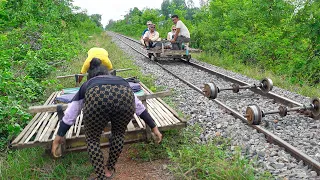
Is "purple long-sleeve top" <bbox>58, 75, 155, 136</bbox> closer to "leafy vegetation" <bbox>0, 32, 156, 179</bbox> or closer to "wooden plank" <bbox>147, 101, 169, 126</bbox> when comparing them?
"leafy vegetation" <bbox>0, 32, 156, 179</bbox>

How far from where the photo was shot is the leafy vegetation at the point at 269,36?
983cm

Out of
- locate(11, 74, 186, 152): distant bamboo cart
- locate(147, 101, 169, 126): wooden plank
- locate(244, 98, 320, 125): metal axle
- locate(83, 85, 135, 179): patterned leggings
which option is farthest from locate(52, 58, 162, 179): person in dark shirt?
locate(244, 98, 320, 125): metal axle

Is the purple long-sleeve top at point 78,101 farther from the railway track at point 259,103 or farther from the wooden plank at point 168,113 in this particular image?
the railway track at point 259,103

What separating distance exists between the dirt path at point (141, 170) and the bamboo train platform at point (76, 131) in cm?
34

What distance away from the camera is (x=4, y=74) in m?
5.02

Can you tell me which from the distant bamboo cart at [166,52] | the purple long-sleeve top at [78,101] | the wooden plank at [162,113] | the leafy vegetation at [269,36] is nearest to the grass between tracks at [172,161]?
the wooden plank at [162,113]

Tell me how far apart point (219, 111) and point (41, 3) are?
39.6 feet

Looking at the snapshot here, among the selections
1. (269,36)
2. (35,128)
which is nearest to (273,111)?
(35,128)

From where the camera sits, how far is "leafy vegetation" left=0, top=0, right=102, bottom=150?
15.4 feet

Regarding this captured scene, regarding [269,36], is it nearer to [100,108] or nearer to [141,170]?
[141,170]

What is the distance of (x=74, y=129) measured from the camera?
13.6 feet

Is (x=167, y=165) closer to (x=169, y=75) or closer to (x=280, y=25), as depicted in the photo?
(x=169, y=75)

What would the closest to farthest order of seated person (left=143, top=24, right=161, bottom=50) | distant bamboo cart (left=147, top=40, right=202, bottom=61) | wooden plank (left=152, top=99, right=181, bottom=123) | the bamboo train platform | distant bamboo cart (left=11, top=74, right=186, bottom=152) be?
distant bamboo cart (left=11, top=74, right=186, bottom=152) < the bamboo train platform < wooden plank (left=152, top=99, right=181, bottom=123) < distant bamboo cart (left=147, top=40, right=202, bottom=61) < seated person (left=143, top=24, right=161, bottom=50)

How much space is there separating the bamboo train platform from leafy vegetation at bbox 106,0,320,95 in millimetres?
6180
